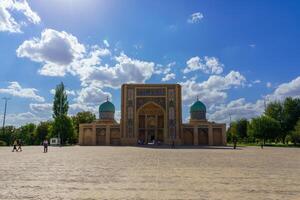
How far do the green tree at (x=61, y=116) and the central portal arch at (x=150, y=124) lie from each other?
14.9 meters

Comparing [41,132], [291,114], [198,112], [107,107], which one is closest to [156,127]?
[198,112]

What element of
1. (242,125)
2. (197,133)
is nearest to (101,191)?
(197,133)

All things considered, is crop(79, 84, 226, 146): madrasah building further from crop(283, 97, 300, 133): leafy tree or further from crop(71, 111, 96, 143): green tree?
crop(71, 111, 96, 143): green tree

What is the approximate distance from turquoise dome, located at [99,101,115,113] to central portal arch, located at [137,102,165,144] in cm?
860

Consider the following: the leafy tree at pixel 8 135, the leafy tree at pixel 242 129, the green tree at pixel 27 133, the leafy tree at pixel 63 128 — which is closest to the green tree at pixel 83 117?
the green tree at pixel 27 133

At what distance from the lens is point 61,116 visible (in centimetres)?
7088

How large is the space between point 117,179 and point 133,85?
57.3m

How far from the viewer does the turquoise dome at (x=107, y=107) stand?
3095 inches

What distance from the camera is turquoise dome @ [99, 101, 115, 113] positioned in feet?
258

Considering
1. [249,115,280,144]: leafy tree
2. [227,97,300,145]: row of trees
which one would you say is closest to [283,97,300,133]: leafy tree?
[227,97,300,145]: row of trees

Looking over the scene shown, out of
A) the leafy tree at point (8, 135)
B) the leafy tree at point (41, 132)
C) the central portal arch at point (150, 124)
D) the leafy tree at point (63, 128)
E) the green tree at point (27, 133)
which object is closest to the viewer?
the leafy tree at point (63, 128)

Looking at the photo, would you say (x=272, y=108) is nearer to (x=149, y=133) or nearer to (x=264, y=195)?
(x=149, y=133)

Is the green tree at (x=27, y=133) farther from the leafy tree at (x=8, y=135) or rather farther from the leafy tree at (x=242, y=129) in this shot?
the leafy tree at (x=242, y=129)

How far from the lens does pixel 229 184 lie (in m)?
11.9
